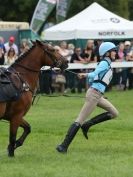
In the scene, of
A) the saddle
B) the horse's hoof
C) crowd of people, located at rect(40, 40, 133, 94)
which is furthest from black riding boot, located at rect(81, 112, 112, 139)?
crowd of people, located at rect(40, 40, 133, 94)

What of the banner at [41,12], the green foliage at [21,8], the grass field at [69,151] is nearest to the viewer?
the grass field at [69,151]

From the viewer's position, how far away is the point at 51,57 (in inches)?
520

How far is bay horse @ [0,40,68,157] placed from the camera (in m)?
12.5

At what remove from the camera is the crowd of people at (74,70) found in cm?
2630

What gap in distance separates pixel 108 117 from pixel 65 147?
1.04 meters

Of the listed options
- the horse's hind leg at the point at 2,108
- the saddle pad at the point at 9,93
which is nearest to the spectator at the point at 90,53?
the saddle pad at the point at 9,93

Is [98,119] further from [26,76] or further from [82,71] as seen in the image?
[82,71]

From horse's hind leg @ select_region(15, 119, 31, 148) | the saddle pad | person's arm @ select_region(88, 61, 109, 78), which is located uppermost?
person's arm @ select_region(88, 61, 109, 78)

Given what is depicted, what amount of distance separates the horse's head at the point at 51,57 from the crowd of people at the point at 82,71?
1219 cm

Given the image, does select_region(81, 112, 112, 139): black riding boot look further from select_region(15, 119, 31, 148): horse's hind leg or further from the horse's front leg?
the horse's front leg

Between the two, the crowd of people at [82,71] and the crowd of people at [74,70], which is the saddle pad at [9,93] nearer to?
the crowd of people at [74,70]

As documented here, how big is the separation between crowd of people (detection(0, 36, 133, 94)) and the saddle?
12551mm

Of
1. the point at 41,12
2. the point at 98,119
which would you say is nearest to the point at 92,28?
the point at 41,12

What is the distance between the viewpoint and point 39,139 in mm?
15016
